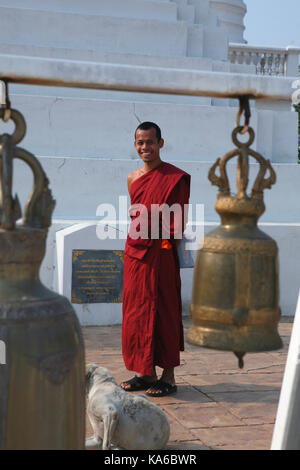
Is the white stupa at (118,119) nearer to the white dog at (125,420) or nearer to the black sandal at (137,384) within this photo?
the black sandal at (137,384)

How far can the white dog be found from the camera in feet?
9.07

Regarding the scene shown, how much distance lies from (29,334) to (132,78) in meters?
0.73

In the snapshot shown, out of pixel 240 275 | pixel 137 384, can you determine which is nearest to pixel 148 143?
pixel 137 384

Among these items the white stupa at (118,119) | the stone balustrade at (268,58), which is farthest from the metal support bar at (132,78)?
the stone balustrade at (268,58)

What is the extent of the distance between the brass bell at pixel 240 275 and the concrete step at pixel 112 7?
7.38 m

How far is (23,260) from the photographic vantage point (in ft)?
4.67

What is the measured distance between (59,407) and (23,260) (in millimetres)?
357

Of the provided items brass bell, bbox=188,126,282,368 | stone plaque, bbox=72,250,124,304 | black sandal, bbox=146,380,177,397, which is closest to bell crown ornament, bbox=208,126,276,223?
brass bell, bbox=188,126,282,368

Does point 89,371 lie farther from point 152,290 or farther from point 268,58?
point 268,58

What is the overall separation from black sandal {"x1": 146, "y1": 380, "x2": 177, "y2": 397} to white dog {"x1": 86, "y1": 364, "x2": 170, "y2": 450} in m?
0.99

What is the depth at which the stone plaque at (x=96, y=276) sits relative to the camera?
5.87m

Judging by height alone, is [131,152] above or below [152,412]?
above
